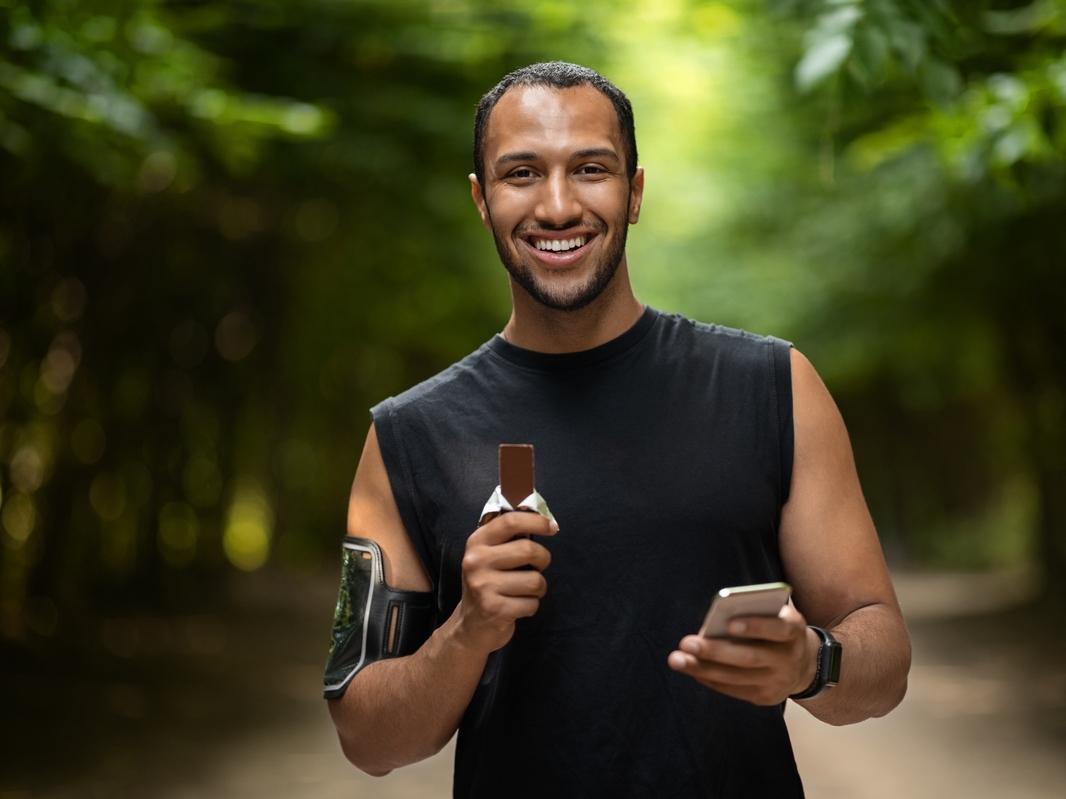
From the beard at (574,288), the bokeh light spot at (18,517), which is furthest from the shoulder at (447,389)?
the bokeh light spot at (18,517)

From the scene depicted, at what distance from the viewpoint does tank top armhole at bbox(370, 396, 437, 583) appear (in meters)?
2.96

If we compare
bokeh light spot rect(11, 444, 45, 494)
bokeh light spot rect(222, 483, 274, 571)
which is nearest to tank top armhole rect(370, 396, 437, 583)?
bokeh light spot rect(11, 444, 45, 494)

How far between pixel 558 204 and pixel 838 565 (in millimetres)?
812

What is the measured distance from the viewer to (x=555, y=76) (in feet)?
9.53

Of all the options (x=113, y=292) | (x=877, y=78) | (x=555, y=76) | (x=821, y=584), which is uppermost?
(x=113, y=292)

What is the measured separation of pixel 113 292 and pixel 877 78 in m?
14.2

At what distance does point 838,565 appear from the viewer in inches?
112

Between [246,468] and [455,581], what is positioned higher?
[246,468]

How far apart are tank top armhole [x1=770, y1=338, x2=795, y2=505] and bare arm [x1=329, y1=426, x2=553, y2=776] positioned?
595 millimetres

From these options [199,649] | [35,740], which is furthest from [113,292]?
[35,740]

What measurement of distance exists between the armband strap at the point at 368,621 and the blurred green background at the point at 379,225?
2424mm

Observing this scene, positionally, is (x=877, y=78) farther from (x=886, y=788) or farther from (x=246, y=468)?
(x=246, y=468)

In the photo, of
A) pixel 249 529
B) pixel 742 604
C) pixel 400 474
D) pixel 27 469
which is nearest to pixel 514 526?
pixel 742 604

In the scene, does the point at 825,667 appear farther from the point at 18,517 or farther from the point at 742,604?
the point at 18,517
